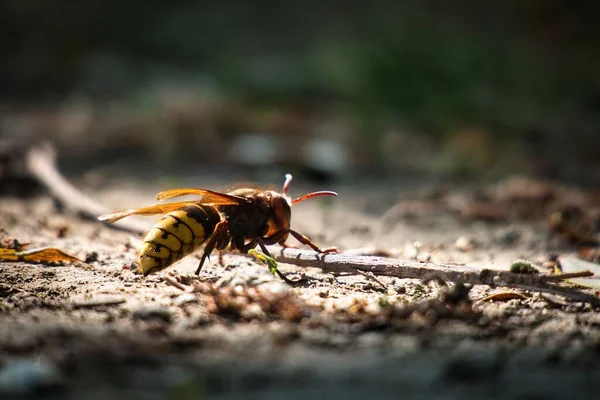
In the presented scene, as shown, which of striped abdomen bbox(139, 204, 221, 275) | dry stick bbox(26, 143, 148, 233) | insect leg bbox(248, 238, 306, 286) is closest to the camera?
striped abdomen bbox(139, 204, 221, 275)

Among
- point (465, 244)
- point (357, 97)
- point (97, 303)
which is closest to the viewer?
point (97, 303)

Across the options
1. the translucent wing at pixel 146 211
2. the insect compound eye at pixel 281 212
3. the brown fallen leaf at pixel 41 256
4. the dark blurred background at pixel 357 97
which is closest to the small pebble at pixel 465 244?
the insect compound eye at pixel 281 212

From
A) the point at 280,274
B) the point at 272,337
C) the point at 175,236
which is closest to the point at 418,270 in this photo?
the point at 280,274

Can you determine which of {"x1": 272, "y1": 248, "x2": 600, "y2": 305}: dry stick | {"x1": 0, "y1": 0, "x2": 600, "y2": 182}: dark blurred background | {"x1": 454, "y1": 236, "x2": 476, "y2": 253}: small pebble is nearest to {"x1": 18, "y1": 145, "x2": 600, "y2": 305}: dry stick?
{"x1": 272, "y1": 248, "x2": 600, "y2": 305}: dry stick

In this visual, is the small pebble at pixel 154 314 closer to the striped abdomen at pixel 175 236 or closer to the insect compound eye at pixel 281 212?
the striped abdomen at pixel 175 236

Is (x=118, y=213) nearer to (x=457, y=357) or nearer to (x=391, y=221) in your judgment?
(x=457, y=357)

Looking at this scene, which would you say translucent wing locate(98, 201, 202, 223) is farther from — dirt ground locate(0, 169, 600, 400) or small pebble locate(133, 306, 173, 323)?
small pebble locate(133, 306, 173, 323)

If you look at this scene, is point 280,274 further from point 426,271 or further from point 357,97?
point 357,97
